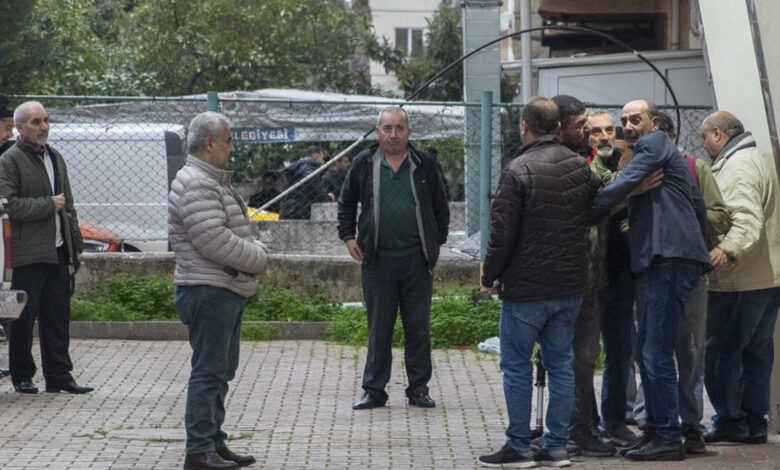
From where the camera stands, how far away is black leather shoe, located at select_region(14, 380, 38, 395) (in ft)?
32.9

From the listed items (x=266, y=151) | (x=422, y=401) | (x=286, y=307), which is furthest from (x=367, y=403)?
(x=266, y=151)

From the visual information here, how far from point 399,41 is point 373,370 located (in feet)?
153

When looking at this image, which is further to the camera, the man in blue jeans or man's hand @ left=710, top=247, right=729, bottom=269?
man's hand @ left=710, top=247, right=729, bottom=269

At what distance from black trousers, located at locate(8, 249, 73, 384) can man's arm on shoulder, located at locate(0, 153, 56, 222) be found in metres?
0.38

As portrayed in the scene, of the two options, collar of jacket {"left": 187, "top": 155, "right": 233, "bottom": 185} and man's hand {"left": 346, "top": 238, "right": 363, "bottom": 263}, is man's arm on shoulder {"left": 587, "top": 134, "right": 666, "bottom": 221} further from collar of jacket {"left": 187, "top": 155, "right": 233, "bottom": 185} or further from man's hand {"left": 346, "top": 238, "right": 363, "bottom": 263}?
man's hand {"left": 346, "top": 238, "right": 363, "bottom": 263}

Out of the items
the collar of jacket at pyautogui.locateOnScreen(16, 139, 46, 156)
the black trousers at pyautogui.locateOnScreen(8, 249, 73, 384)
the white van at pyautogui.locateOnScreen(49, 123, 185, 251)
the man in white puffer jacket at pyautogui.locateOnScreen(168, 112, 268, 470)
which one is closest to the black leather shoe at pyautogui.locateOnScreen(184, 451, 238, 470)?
the man in white puffer jacket at pyautogui.locateOnScreen(168, 112, 268, 470)

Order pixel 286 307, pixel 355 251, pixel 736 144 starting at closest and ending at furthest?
1. pixel 736 144
2. pixel 355 251
3. pixel 286 307

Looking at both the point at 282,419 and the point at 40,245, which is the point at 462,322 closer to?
the point at 282,419

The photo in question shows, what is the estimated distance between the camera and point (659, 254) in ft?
25.6

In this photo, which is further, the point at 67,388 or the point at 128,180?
the point at 128,180

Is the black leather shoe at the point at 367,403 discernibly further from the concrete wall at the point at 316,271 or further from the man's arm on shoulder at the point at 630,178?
the concrete wall at the point at 316,271

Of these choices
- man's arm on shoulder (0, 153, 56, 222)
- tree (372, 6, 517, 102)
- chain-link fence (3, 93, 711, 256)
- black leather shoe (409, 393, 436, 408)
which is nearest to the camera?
black leather shoe (409, 393, 436, 408)

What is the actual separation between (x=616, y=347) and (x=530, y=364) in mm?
916

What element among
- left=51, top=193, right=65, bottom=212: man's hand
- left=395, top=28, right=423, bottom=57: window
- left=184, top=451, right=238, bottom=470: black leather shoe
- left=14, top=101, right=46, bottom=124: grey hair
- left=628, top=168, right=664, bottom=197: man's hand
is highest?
left=395, top=28, right=423, bottom=57: window
